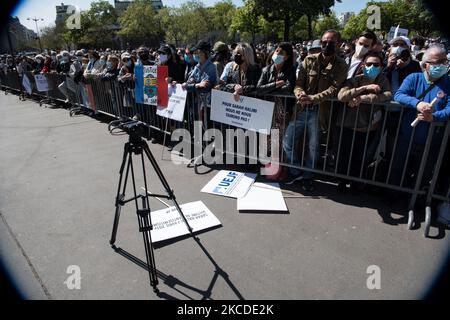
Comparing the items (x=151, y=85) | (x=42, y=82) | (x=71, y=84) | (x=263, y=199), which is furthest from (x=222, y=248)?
(x=42, y=82)

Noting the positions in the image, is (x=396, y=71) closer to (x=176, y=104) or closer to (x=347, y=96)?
(x=347, y=96)

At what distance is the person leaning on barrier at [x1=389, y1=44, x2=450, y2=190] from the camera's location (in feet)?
10.6

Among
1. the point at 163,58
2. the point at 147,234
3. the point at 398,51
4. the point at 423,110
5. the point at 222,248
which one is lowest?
the point at 222,248

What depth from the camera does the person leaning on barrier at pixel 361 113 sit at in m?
3.61

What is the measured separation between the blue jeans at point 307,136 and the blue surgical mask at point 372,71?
0.81m

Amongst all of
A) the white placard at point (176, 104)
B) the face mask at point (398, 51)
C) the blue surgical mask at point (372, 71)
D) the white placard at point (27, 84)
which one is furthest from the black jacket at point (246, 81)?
the white placard at point (27, 84)

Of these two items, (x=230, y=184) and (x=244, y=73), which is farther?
(x=244, y=73)

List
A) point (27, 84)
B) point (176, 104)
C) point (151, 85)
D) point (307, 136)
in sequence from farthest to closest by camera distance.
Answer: point (27, 84)
point (151, 85)
point (176, 104)
point (307, 136)

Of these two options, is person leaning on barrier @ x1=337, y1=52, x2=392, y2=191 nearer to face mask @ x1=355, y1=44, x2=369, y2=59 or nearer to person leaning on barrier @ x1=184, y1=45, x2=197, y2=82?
face mask @ x1=355, y1=44, x2=369, y2=59

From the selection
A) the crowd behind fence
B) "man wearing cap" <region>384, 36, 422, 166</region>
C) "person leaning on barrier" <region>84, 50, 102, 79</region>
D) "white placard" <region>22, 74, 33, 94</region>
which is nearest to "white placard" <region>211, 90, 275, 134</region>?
the crowd behind fence

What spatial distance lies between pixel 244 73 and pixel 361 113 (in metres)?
1.92

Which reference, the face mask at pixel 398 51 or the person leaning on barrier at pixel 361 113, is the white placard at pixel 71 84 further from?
the face mask at pixel 398 51

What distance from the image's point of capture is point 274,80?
442cm

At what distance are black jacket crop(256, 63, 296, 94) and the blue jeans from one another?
42 cm
